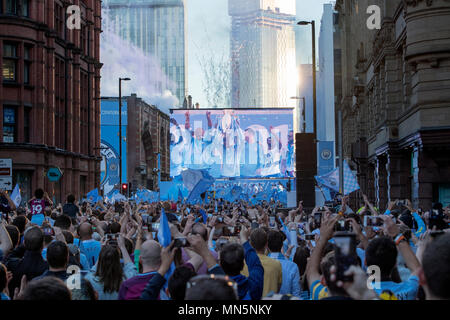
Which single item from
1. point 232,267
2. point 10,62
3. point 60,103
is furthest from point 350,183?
point 60,103

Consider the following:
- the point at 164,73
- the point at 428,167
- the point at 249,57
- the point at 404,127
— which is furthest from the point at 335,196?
the point at 164,73

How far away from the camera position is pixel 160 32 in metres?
180

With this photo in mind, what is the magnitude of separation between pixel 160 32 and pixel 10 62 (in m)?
147

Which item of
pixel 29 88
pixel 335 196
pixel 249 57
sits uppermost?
pixel 249 57

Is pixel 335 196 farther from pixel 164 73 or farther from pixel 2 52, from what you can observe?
pixel 164 73

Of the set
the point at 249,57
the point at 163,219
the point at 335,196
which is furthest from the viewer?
the point at 249,57

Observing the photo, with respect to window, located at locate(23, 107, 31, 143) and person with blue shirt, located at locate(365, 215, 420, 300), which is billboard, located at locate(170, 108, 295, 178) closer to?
window, located at locate(23, 107, 31, 143)

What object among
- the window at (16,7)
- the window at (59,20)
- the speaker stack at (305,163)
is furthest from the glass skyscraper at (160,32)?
the speaker stack at (305,163)

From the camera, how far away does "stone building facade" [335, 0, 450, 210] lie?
72.6ft

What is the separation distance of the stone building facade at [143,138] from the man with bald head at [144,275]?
212 feet

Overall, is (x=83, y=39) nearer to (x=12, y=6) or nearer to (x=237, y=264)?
(x=12, y=6)

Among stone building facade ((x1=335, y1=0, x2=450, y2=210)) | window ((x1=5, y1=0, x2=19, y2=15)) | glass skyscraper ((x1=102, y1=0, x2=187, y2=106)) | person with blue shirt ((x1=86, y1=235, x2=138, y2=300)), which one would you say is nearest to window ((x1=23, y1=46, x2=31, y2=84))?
window ((x1=5, y1=0, x2=19, y2=15))

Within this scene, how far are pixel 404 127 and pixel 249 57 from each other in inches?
4976

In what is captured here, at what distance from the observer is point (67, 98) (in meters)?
42.9
